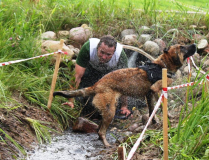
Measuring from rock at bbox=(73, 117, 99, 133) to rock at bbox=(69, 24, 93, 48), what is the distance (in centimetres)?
263

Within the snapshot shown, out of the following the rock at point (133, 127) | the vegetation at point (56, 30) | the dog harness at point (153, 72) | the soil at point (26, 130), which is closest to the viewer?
the vegetation at point (56, 30)

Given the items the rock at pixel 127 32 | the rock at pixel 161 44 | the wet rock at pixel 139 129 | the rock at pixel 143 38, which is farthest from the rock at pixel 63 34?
the wet rock at pixel 139 129

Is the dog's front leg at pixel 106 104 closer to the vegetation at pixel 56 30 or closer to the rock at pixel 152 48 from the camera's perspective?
the vegetation at pixel 56 30

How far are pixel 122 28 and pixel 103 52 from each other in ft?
9.17

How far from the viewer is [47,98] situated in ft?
18.0

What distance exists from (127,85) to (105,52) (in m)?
0.79

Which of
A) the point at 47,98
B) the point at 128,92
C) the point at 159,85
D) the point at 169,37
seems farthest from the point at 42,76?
the point at 169,37

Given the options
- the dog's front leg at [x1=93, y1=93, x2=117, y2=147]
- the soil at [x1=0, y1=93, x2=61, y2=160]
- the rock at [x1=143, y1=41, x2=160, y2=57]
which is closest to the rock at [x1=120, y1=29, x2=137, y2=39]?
the rock at [x1=143, y1=41, x2=160, y2=57]

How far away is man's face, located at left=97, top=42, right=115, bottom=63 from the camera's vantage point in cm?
551

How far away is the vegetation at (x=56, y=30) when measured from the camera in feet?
11.7

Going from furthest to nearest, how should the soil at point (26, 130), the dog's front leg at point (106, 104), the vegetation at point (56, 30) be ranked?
the dog's front leg at point (106, 104) → the soil at point (26, 130) → the vegetation at point (56, 30)

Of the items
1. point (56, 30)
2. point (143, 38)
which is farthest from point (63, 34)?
point (143, 38)

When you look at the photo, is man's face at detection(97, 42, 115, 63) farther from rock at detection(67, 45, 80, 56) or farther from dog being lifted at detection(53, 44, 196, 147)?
rock at detection(67, 45, 80, 56)

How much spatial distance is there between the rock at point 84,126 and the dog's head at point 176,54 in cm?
165
